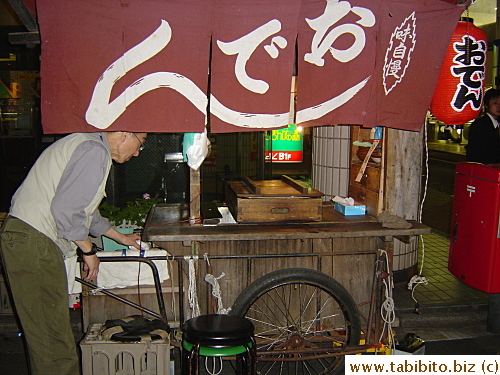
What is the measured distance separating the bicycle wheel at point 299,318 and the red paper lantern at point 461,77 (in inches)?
90.9

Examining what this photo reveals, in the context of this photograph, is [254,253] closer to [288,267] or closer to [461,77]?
[288,267]

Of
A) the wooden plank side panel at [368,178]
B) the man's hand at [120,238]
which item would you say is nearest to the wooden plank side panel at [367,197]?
the wooden plank side panel at [368,178]

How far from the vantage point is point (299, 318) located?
16.1 ft

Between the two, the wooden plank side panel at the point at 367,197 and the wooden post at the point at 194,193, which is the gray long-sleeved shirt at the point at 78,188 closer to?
the wooden post at the point at 194,193

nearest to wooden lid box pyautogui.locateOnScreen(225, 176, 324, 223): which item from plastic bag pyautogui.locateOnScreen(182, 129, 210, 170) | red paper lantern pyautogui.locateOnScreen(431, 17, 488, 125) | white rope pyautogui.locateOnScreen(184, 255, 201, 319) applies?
plastic bag pyautogui.locateOnScreen(182, 129, 210, 170)

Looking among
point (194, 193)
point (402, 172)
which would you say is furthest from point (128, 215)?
point (402, 172)

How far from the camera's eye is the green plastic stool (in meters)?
3.60

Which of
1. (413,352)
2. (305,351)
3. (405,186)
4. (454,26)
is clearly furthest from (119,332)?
(454,26)

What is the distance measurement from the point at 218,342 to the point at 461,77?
3759 millimetres

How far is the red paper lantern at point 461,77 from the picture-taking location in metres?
5.09

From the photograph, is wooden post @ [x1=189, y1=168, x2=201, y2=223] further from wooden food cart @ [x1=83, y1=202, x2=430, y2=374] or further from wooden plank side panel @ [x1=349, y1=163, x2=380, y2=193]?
wooden plank side panel @ [x1=349, y1=163, x2=380, y2=193]

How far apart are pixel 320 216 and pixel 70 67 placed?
109 inches

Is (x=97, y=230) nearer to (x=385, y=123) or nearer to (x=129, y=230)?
(x=129, y=230)

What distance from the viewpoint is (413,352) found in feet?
15.5
